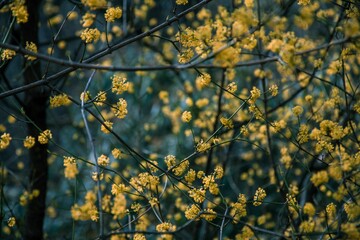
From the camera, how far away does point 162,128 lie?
813cm

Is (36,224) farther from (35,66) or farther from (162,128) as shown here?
(162,128)

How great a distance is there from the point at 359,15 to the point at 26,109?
3055mm

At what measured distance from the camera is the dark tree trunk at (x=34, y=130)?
408cm

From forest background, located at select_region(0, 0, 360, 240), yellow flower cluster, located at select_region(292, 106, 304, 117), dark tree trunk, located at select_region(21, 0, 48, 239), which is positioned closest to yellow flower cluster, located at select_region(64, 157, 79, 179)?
forest background, located at select_region(0, 0, 360, 240)

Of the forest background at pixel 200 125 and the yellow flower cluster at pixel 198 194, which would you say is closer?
the forest background at pixel 200 125

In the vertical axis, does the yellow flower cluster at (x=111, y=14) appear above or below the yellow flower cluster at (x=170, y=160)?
above

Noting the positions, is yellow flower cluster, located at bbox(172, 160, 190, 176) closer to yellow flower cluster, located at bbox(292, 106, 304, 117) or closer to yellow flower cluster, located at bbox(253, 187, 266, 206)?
yellow flower cluster, located at bbox(253, 187, 266, 206)

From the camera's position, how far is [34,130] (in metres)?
4.07

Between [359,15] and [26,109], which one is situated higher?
[26,109]

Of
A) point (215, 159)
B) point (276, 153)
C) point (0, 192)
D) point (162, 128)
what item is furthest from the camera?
point (162, 128)

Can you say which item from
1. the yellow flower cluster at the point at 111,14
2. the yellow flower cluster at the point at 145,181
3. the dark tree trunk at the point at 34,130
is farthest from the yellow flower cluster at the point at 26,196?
the yellow flower cluster at the point at 111,14

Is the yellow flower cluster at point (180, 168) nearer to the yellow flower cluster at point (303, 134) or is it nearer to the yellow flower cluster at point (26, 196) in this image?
the yellow flower cluster at point (303, 134)

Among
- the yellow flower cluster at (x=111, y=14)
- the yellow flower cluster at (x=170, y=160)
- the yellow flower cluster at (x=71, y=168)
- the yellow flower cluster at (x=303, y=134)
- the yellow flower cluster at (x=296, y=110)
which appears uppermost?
the yellow flower cluster at (x=111, y=14)

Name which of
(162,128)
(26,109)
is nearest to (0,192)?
(26,109)
